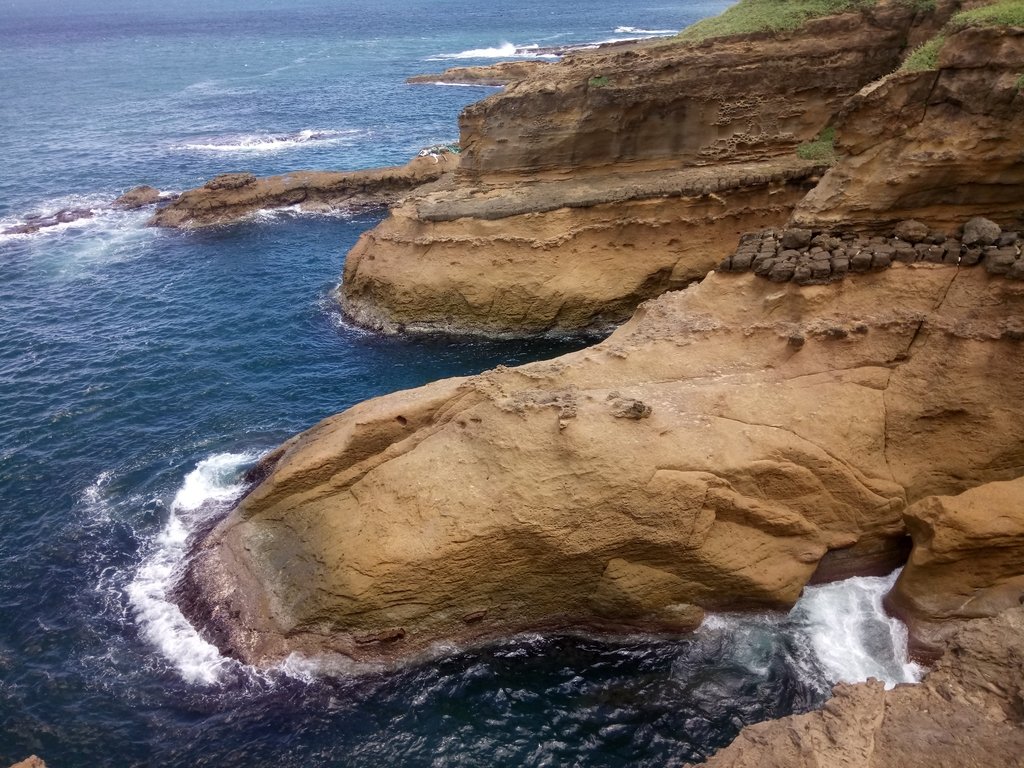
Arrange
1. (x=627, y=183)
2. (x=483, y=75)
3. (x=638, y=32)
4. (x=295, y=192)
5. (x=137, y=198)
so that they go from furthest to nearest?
(x=638, y=32)
(x=483, y=75)
(x=137, y=198)
(x=295, y=192)
(x=627, y=183)

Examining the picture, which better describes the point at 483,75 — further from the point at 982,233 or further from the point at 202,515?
the point at 982,233

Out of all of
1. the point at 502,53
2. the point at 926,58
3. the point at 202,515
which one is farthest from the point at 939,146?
the point at 502,53

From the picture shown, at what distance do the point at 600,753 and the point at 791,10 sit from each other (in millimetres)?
30238

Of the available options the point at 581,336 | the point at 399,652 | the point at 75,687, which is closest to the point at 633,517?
the point at 399,652

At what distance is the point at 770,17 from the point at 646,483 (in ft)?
80.7

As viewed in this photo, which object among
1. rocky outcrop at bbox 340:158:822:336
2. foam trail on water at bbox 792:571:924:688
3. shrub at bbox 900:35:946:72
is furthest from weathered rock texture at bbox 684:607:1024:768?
rocky outcrop at bbox 340:158:822:336

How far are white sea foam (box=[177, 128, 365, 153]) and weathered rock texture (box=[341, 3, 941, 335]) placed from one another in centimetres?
3475

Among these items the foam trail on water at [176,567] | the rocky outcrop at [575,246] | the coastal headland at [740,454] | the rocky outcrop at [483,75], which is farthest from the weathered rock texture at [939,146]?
the rocky outcrop at [483,75]

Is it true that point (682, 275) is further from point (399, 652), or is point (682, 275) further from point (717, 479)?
point (399, 652)

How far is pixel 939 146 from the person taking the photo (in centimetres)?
1809

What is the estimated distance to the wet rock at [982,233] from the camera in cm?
1728

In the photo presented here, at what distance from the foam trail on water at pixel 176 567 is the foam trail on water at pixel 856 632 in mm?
13075

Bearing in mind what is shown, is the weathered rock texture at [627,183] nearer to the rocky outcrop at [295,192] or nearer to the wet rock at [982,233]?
the wet rock at [982,233]

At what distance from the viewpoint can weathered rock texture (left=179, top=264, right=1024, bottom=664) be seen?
53.2 feet
